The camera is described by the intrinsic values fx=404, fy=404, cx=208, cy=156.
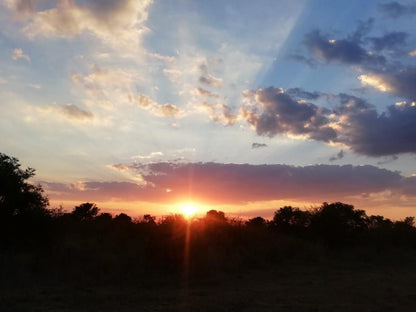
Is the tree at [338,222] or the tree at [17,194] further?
the tree at [338,222]

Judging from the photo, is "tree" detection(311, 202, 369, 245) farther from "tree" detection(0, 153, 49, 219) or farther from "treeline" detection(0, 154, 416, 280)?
"tree" detection(0, 153, 49, 219)

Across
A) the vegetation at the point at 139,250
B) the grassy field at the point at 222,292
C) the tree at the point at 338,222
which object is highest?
the tree at the point at 338,222

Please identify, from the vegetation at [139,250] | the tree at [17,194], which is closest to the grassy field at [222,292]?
the vegetation at [139,250]

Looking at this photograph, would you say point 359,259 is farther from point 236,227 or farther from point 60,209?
point 60,209

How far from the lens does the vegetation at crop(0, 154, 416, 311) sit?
15195mm

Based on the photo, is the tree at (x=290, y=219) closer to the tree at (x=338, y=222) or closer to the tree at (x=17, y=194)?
the tree at (x=338, y=222)

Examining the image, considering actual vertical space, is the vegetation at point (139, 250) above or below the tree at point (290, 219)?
below

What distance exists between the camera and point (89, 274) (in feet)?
50.0

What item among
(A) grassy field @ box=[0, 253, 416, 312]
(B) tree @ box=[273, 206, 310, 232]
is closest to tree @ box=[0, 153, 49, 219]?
(A) grassy field @ box=[0, 253, 416, 312]

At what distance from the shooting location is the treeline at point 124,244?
15993 millimetres

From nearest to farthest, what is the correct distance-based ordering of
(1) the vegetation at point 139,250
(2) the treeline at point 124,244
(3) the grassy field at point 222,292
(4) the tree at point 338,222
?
(3) the grassy field at point 222,292
(1) the vegetation at point 139,250
(2) the treeline at point 124,244
(4) the tree at point 338,222

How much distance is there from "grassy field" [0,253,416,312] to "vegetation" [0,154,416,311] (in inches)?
4.9

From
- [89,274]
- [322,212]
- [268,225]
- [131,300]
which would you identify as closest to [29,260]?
[89,274]

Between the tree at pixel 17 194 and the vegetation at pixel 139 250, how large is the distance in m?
0.04
